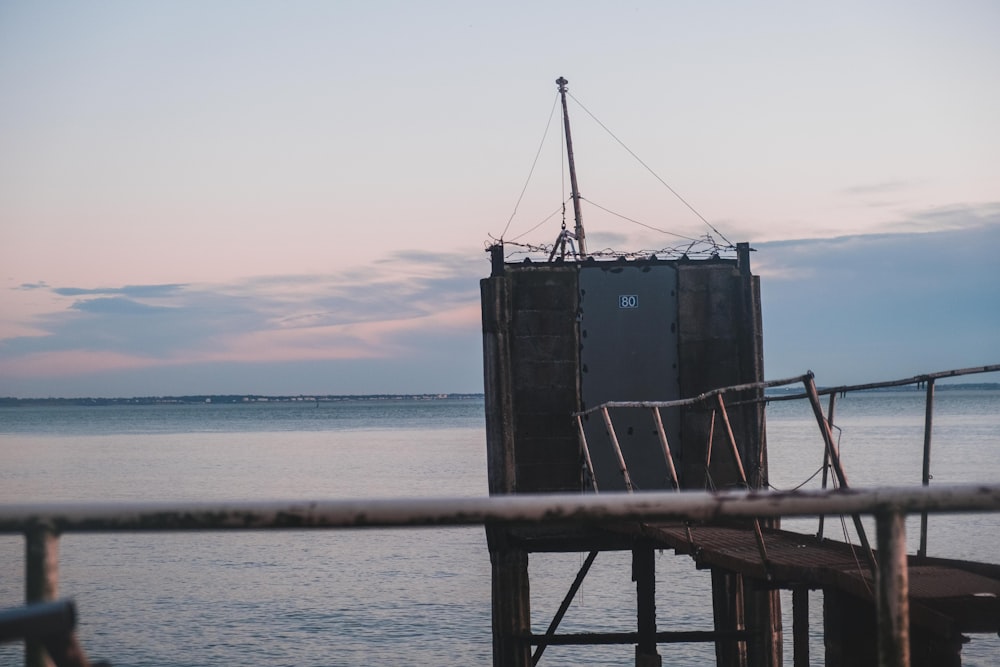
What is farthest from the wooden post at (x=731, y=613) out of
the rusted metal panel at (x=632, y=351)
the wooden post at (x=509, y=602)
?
the wooden post at (x=509, y=602)

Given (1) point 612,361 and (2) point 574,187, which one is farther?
(2) point 574,187

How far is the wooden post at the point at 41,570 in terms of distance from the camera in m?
2.59

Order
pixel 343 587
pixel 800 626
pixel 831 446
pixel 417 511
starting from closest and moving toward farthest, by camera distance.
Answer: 1. pixel 417 511
2. pixel 831 446
3. pixel 800 626
4. pixel 343 587

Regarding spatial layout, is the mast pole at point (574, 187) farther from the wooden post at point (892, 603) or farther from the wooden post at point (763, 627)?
the wooden post at point (892, 603)

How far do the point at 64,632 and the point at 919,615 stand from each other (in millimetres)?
4991

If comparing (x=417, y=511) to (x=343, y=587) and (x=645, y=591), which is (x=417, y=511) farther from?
(x=343, y=587)

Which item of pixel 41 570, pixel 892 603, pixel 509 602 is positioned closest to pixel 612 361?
pixel 509 602

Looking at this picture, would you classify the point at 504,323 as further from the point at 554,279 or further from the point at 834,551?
the point at 834,551

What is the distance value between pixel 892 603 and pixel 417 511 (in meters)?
1.23

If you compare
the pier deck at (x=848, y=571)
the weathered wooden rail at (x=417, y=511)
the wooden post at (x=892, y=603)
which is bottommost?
the pier deck at (x=848, y=571)

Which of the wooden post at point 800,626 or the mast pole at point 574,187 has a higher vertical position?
the mast pole at point 574,187

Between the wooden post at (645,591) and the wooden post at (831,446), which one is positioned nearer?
the wooden post at (831,446)

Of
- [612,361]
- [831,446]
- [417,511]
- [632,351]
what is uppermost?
[632,351]

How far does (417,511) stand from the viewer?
2.60 m
